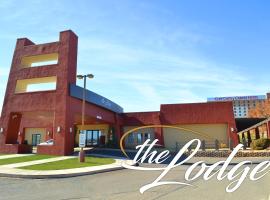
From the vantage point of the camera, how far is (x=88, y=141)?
41.0 m

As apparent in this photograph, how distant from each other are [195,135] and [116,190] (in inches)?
1148

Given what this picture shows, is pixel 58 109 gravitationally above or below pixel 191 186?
above

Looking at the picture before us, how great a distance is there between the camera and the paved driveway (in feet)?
28.5

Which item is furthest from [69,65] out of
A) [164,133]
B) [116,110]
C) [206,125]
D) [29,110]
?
[206,125]

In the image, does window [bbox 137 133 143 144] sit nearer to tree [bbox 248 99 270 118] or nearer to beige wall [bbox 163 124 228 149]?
beige wall [bbox 163 124 228 149]

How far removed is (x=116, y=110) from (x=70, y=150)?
42.9 feet

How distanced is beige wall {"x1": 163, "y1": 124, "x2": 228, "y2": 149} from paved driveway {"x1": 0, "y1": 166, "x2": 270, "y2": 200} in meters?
25.6

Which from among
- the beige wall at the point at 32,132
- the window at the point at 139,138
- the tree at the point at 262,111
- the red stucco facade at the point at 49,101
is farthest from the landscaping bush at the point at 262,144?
the tree at the point at 262,111

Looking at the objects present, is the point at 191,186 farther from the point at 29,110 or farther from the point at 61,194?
the point at 29,110

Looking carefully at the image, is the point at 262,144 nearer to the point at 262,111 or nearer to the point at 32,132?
the point at 32,132

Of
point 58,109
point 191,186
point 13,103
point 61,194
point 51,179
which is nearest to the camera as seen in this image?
point 61,194

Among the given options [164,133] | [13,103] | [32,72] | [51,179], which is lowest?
[51,179]

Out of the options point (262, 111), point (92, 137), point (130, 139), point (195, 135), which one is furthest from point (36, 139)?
point (262, 111)

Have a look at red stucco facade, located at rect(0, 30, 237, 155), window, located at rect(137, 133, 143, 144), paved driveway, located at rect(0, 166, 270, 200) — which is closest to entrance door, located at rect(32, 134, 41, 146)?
red stucco facade, located at rect(0, 30, 237, 155)
